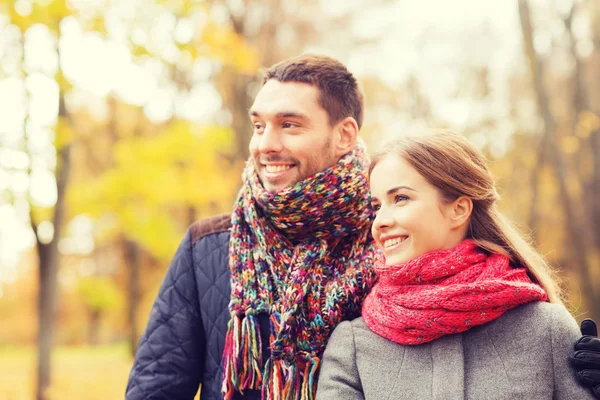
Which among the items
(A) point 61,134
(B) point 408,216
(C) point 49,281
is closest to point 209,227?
(B) point 408,216

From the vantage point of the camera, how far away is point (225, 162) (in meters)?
12.2

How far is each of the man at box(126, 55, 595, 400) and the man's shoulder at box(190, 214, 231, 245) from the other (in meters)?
0.10

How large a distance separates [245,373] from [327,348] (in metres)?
0.35

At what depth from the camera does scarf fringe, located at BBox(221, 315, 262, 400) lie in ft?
7.82

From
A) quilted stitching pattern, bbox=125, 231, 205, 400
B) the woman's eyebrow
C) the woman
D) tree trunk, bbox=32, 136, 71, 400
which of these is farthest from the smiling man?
tree trunk, bbox=32, 136, 71, 400

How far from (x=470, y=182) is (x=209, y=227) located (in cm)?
115

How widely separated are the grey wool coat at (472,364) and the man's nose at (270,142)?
0.79 meters

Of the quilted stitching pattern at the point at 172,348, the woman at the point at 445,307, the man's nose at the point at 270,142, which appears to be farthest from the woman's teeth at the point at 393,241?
the quilted stitching pattern at the point at 172,348

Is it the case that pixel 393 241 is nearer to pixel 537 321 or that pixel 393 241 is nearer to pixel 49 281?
pixel 537 321

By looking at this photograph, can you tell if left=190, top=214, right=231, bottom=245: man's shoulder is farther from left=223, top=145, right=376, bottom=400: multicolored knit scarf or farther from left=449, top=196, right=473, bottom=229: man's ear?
left=449, top=196, right=473, bottom=229: man's ear

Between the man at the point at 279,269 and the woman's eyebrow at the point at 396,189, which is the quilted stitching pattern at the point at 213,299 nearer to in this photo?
the man at the point at 279,269

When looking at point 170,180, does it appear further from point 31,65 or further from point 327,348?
point 327,348

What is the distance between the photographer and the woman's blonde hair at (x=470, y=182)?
2258 mm

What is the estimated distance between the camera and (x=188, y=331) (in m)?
2.53
